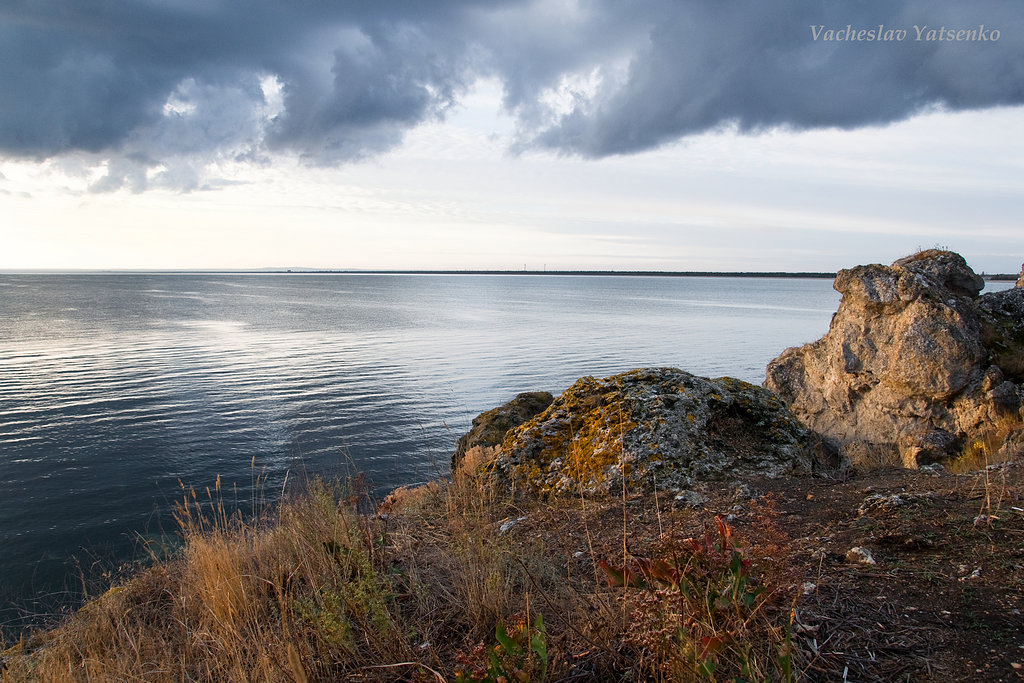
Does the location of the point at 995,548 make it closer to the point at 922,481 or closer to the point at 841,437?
the point at 922,481

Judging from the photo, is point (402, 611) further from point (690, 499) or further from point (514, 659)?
point (690, 499)

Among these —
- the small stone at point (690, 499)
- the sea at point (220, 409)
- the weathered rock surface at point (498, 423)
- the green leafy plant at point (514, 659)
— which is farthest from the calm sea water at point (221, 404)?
the green leafy plant at point (514, 659)

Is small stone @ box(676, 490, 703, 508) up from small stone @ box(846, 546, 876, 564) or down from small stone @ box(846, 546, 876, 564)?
down

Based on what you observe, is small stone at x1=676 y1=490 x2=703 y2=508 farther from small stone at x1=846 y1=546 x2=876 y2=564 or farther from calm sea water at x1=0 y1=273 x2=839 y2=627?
calm sea water at x1=0 y1=273 x2=839 y2=627

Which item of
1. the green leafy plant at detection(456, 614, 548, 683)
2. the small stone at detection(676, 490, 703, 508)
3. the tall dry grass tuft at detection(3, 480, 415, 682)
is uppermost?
the green leafy plant at detection(456, 614, 548, 683)

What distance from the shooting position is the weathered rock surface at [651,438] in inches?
237

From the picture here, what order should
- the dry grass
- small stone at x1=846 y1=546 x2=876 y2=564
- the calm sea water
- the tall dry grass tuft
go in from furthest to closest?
the calm sea water → small stone at x1=846 y1=546 x2=876 y2=564 → the tall dry grass tuft → the dry grass

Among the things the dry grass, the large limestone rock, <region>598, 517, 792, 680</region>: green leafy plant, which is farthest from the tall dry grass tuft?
the large limestone rock

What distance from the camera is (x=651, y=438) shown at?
626 cm

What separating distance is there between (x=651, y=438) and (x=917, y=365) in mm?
6551

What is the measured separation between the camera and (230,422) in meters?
18.8

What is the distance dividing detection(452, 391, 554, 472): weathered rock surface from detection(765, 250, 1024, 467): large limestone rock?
214 inches

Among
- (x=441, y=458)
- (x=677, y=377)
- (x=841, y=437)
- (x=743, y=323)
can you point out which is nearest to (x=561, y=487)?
(x=677, y=377)

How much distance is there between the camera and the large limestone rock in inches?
367
